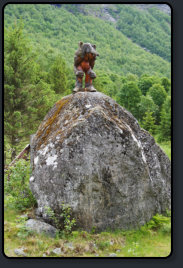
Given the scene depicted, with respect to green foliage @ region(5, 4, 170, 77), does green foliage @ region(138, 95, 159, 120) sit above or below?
below

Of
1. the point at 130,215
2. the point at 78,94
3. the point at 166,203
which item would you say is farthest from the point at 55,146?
the point at 166,203

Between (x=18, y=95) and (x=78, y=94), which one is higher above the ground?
(x=78, y=94)

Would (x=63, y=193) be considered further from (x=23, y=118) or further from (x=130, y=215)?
(x=23, y=118)

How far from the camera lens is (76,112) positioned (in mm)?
8219

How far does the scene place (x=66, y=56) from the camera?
105ft

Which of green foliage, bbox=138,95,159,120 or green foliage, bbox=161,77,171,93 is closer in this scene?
green foliage, bbox=138,95,159,120

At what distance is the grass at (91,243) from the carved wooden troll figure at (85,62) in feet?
14.0

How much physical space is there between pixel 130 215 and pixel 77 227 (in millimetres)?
1459

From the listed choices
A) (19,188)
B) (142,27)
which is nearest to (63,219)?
(19,188)

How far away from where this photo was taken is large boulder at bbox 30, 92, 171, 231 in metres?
7.32

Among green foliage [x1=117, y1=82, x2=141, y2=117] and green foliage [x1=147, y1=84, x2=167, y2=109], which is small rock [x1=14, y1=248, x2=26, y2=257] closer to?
green foliage [x1=117, y1=82, x2=141, y2=117]

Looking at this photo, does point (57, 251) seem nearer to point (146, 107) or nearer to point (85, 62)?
point (85, 62)

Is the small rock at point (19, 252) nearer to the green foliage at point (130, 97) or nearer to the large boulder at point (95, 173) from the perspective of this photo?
the large boulder at point (95, 173)

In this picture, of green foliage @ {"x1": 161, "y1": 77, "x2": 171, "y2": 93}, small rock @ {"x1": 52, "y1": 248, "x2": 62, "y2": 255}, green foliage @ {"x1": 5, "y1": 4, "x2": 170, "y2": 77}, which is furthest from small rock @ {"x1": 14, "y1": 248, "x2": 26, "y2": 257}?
green foliage @ {"x1": 161, "y1": 77, "x2": 171, "y2": 93}
